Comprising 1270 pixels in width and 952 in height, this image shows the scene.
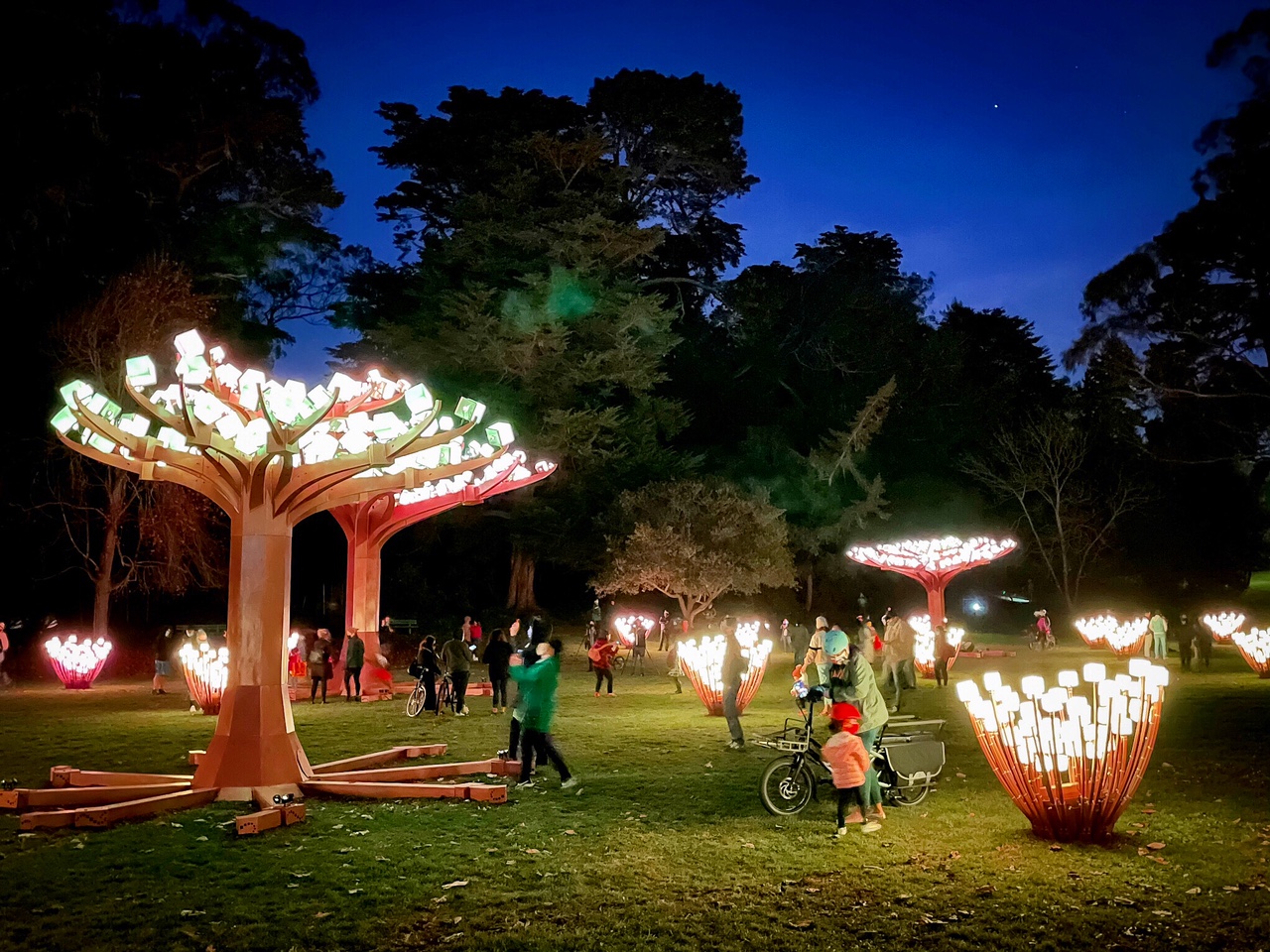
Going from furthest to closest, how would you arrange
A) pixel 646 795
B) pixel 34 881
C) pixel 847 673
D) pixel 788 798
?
pixel 646 795 < pixel 788 798 < pixel 847 673 < pixel 34 881

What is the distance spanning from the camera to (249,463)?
407 inches

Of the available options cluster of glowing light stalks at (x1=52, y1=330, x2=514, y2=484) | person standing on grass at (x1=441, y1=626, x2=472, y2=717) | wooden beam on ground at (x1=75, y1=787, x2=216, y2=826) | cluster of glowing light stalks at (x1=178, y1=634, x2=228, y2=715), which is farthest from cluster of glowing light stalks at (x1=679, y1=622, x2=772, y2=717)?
wooden beam on ground at (x1=75, y1=787, x2=216, y2=826)

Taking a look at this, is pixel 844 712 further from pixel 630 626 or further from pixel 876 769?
pixel 630 626

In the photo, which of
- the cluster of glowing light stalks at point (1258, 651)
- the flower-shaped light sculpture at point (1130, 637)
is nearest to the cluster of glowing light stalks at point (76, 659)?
the cluster of glowing light stalks at point (1258, 651)

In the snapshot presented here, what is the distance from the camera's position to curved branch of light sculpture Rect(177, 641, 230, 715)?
54.3ft

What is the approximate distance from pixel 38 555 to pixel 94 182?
1177 cm

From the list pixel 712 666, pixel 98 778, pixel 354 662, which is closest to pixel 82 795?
pixel 98 778

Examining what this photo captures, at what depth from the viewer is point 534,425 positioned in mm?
35250

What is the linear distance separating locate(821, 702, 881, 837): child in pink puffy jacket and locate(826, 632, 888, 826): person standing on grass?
0.43 feet

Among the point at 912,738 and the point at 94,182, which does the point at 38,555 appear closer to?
the point at 94,182

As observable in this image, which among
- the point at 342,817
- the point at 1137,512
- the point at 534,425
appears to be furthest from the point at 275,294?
the point at 1137,512

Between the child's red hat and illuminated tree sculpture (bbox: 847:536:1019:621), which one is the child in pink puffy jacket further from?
illuminated tree sculpture (bbox: 847:536:1019:621)

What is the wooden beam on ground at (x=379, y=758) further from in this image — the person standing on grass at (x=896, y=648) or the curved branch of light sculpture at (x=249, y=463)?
the person standing on grass at (x=896, y=648)

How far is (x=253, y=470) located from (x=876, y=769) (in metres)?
6.95
